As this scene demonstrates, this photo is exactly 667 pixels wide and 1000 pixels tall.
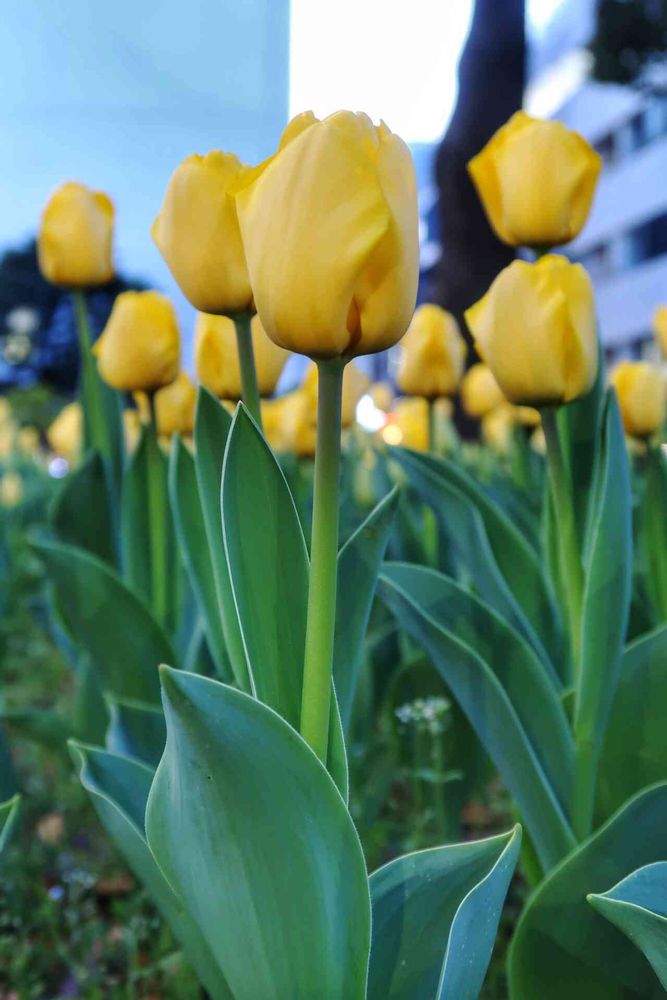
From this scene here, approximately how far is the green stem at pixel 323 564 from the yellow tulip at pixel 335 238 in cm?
4

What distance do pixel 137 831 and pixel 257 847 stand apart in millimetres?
183

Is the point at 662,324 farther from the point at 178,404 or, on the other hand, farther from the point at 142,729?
the point at 142,729

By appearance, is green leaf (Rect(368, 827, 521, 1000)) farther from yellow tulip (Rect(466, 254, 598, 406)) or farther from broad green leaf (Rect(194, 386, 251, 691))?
yellow tulip (Rect(466, 254, 598, 406))

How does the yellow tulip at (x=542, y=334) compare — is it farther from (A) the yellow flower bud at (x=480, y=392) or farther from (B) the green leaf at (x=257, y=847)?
(A) the yellow flower bud at (x=480, y=392)

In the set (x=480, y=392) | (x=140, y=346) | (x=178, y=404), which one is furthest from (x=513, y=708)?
(x=480, y=392)

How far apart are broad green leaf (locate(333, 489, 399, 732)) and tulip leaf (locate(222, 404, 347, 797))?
0.29 ft

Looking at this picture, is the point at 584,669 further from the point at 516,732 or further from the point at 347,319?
the point at 347,319

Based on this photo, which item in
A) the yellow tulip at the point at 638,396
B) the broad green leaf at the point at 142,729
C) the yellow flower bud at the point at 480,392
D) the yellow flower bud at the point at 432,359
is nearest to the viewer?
the broad green leaf at the point at 142,729

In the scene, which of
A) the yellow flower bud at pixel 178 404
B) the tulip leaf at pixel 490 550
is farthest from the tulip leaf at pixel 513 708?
the yellow flower bud at pixel 178 404

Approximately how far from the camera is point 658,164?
2628 cm

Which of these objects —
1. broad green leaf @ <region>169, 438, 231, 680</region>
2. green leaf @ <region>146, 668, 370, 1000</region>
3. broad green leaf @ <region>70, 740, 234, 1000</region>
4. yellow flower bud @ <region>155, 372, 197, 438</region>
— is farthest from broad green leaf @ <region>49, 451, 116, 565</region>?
green leaf @ <region>146, 668, 370, 1000</region>

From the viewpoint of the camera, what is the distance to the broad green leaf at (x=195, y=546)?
0.98 meters

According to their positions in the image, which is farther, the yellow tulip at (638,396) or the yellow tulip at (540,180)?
the yellow tulip at (638,396)

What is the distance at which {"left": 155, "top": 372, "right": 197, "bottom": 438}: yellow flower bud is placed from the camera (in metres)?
1.43
